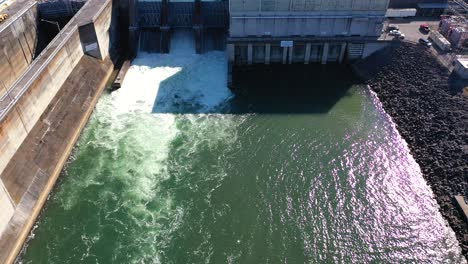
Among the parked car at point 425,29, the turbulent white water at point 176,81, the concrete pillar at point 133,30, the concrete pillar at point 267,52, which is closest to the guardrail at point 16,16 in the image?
the concrete pillar at point 133,30

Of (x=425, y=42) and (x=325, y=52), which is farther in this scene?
(x=325, y=52)

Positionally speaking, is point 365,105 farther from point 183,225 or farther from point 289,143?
point 183,225

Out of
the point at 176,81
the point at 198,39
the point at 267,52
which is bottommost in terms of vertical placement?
the point at 176,81

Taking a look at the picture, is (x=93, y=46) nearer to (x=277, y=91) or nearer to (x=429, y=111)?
(x=277, y=91)

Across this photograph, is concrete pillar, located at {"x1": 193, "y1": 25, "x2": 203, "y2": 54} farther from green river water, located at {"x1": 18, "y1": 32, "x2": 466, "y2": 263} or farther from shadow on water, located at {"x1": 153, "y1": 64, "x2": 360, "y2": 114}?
green river water, located at {"x1": 18, "y1": 32, "x2": 466, "y2": 263}

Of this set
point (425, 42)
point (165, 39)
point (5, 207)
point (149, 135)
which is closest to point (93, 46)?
point (165, 39)

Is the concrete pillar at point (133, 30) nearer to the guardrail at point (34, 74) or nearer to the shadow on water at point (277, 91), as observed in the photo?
the guardrail at point (34, 74)

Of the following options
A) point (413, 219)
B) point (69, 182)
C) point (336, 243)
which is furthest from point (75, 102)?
point (413, 219)
